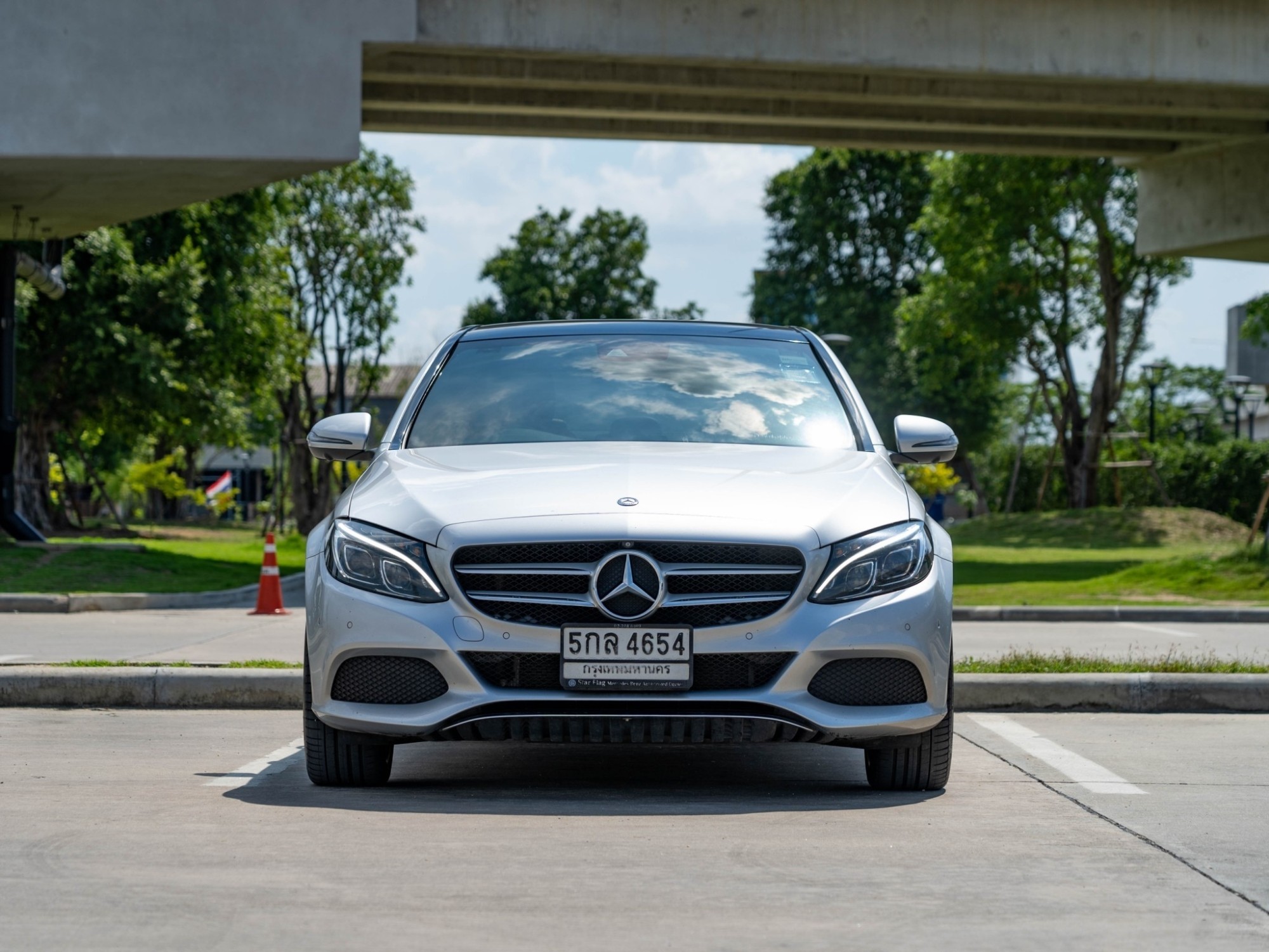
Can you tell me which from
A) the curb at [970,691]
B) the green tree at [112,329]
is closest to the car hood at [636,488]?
the curb at [970,691]

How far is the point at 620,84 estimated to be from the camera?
882 inches

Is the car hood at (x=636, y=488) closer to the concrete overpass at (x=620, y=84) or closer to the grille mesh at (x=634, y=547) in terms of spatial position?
the grille mesh at (x=634, y=547)

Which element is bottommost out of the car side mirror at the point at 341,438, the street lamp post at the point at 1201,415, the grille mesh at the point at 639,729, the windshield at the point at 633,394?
the grille mesh at the point at 639,729

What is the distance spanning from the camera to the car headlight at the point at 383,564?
5371 mm

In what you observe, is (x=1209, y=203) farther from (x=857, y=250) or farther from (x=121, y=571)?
(x=857, y=250)

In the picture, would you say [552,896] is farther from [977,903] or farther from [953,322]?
[953,322]

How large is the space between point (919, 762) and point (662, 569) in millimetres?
1183

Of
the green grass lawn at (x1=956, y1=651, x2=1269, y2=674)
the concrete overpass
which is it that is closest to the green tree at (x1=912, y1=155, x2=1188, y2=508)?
the concrete overpass

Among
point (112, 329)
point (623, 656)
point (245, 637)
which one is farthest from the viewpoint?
point (112, 329)

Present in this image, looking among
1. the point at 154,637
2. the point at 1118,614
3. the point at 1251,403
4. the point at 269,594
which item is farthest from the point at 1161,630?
the point at 1251,403

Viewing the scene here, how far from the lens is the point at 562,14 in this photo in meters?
20.8

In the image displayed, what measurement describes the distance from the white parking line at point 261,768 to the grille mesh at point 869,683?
6.82 feet

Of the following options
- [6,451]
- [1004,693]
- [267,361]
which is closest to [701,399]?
[1004,693]

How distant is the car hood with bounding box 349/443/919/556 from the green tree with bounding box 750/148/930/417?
52.9 metres
